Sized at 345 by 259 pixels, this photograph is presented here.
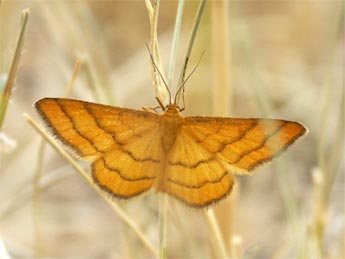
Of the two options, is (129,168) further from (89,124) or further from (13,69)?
(13,69)

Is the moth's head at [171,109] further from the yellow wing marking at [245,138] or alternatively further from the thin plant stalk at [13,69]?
the thin plant stalk at [13,69]

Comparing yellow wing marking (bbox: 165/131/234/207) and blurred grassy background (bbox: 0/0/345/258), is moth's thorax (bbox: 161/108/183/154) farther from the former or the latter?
blurred grassy background (bbox: 0/0/345/258)

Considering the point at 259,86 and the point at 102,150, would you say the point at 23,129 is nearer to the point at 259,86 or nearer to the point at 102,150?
the point at 259,86

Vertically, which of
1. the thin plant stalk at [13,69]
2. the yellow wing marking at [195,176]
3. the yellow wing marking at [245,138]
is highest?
the thin plant stalk at [13,69]

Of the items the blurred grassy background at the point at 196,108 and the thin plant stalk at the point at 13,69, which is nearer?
the thin plant stalk at the point at 13,69

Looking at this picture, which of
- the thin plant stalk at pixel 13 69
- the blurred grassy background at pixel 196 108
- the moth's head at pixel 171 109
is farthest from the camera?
the blurred grassy background at pixel 196 108

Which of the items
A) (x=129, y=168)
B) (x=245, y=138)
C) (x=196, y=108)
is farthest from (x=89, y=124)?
(x=196, y=108)

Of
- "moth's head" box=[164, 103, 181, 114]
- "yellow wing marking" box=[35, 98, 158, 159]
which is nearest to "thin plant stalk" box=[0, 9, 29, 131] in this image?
"yellow wing marking" box=[35, 98, 158, 159]

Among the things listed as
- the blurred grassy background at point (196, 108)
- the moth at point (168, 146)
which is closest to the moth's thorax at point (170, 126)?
the moth at point (168, 146)
